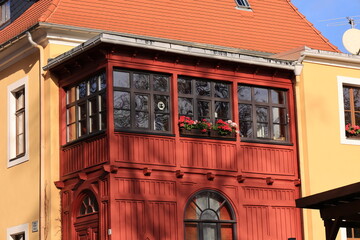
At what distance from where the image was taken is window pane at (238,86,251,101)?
71.8ft

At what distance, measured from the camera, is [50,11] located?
2195 cm

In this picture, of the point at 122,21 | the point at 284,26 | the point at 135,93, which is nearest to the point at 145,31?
the point at 122,21

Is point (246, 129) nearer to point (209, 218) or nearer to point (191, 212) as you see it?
point (209, 218)

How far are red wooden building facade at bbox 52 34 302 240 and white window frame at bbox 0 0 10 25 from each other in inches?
216

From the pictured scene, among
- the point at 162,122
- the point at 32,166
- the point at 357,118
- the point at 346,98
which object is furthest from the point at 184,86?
the point at 357,118

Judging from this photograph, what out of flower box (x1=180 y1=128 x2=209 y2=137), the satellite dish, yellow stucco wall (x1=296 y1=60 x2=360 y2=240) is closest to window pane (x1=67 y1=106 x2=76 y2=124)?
flower box (x1=180 y1=128 x2=209 y2=137)

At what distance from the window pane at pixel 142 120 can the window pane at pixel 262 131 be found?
3.23 meters

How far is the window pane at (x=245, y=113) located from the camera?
2179 centimetres

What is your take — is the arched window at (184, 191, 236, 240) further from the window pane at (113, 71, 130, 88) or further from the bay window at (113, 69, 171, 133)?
the window pane at (113, 71, 130, 88)

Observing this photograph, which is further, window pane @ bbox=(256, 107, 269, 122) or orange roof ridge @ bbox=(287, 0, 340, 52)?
orange roof ridge @ bbox=(287, 0, 340, 52)

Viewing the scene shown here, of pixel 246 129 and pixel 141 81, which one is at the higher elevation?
pixel 141 81

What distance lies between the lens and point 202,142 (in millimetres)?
20812

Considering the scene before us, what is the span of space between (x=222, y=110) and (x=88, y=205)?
4037mm

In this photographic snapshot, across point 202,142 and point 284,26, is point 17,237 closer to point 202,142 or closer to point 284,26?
point 202,142
